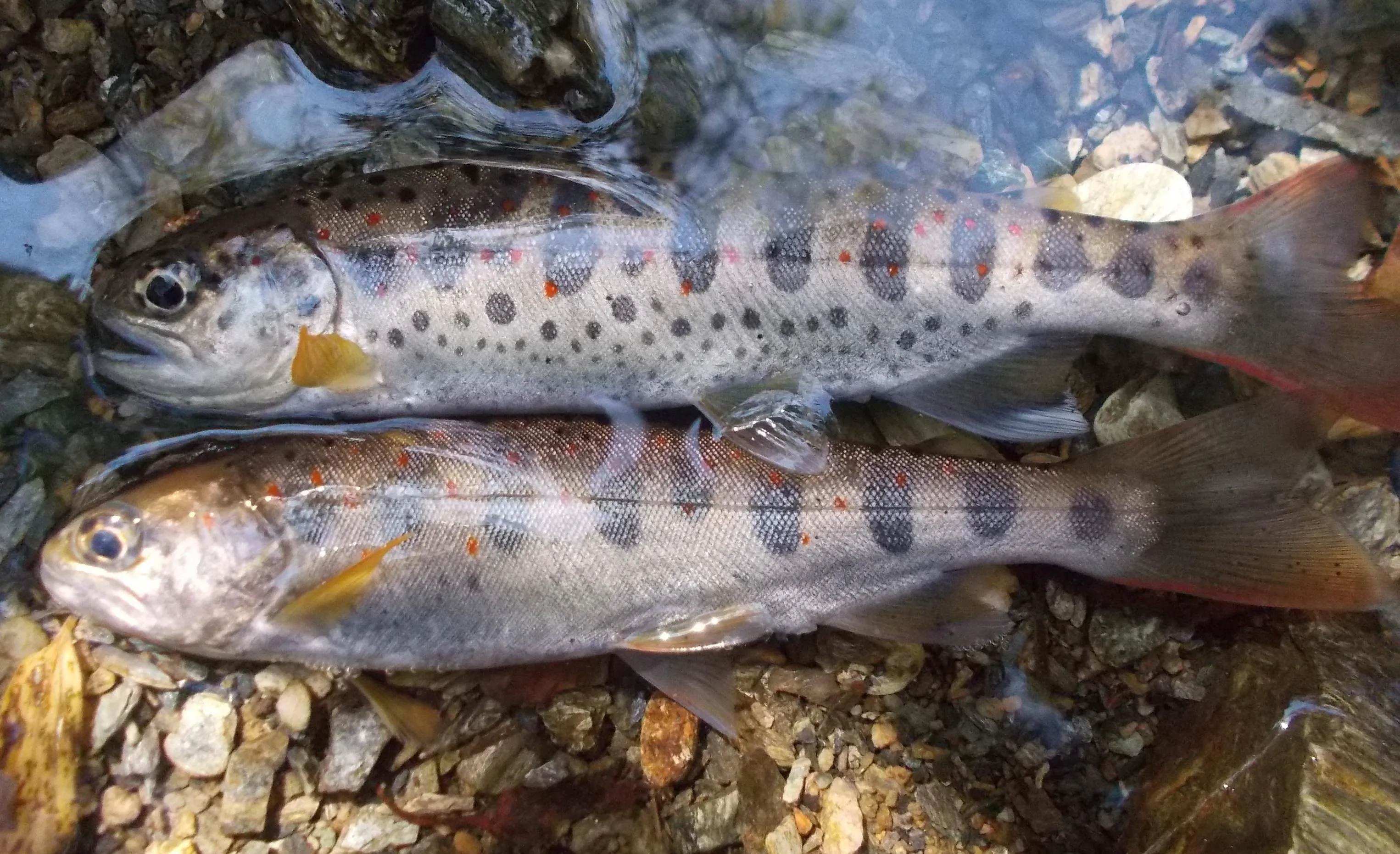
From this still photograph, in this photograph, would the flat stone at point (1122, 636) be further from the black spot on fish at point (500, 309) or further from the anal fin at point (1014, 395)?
the black spot on fish at point (500, 309)

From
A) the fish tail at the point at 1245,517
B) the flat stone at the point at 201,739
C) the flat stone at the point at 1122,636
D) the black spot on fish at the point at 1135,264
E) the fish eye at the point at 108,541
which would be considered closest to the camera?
the fish eye at the point at 108,541

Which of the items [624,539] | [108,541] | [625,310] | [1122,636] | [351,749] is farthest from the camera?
[1122,636]

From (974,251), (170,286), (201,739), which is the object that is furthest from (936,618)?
(170,286)

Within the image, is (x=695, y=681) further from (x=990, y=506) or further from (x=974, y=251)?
(x=974, y=251)

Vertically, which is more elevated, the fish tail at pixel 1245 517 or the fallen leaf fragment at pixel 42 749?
the fish tail at pixel 1245 517

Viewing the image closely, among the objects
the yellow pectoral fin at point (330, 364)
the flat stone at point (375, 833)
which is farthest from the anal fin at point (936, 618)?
the yellow pectoral fin at point (330, 364)

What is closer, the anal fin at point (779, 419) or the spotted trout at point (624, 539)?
the spotted trout at point (624, 539)

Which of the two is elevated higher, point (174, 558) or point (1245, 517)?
point (1245, 517)
